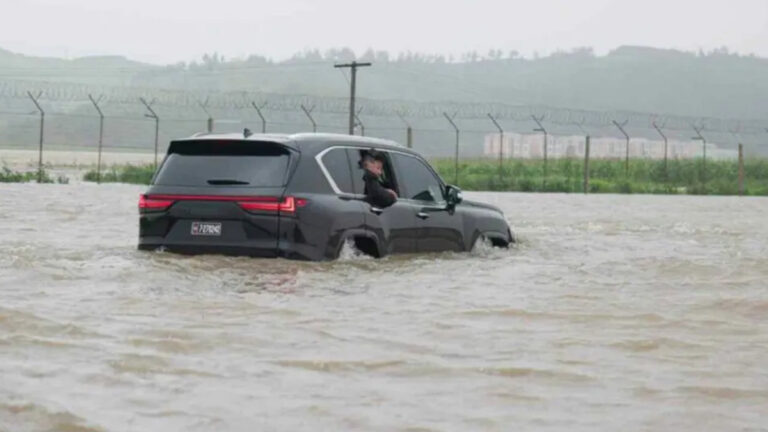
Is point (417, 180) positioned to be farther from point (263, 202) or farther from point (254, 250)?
point (254, 250)

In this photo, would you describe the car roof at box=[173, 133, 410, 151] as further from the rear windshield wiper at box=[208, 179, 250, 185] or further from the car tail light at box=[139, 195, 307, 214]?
the car tail light at box=[139, 195, 307, 214]

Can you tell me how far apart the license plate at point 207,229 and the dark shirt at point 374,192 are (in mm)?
1421

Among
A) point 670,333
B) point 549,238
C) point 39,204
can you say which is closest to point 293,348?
point 670,333

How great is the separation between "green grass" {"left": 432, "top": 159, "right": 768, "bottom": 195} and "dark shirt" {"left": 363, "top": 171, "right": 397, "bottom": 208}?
1414 inches

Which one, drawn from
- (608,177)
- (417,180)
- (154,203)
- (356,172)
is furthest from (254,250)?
(608,177)

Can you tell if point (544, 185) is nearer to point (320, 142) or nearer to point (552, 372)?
point (320, 142)

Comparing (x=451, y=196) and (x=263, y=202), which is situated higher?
(x=451, y=196)

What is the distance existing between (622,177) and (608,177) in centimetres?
67

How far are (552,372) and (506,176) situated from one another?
47737mm

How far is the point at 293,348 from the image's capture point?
29.6ft

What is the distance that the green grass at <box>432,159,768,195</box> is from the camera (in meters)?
51.3

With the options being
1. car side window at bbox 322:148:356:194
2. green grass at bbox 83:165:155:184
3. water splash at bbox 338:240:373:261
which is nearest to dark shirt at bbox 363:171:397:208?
car side window at bbox 322:148:356:194

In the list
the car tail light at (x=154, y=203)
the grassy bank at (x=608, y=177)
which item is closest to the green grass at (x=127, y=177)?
the grassy bank at (x=608, y=177)

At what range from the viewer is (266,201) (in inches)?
516
